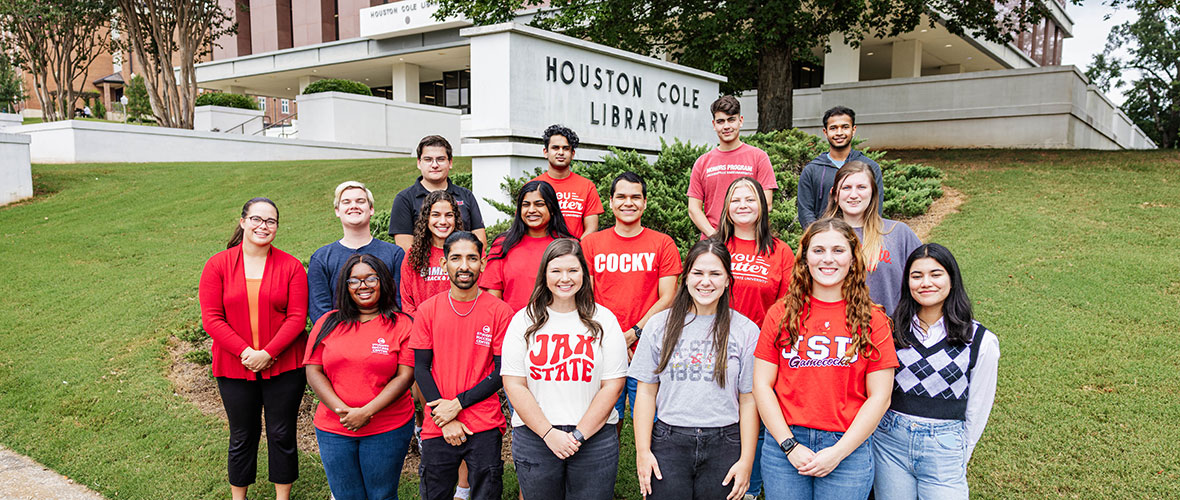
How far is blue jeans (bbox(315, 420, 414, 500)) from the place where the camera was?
334 centimetres

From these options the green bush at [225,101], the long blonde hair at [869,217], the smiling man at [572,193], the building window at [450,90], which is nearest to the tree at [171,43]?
the green bush at [225,101]

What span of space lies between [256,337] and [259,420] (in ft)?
1.68

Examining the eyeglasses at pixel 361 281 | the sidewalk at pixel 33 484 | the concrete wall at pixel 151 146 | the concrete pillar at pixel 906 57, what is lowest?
the sidewalk at pixel 33 484

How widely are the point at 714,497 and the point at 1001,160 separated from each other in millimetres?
12575

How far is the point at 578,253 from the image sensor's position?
308cm

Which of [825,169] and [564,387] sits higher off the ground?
[825,169]

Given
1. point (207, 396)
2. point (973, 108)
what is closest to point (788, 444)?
point (207, 396)

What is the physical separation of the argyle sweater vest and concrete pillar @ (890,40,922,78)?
24.1m

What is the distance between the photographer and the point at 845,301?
2807 mm

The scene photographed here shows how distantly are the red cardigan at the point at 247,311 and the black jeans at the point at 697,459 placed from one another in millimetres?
2012

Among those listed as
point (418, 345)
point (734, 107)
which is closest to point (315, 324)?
point (418, 345)

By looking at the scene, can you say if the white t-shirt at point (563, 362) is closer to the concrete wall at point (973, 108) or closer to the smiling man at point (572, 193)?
the smiling man at point (572, 193)

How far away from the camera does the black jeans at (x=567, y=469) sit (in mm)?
2963

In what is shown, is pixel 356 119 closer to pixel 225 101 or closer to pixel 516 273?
pixel 225 101
